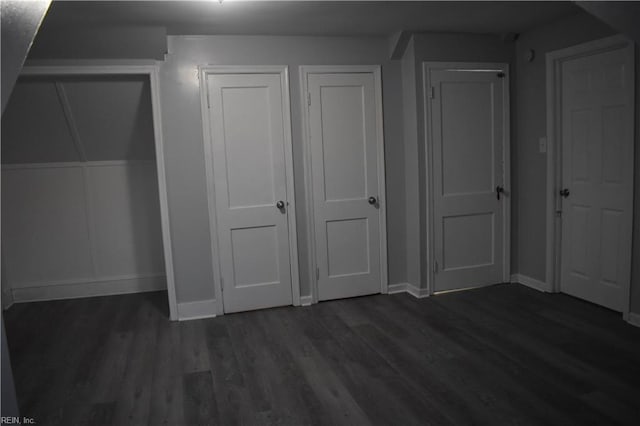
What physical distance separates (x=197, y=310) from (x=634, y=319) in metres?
3.18

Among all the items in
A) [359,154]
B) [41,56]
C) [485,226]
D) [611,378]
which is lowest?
[611,378]

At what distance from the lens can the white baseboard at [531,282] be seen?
4.25 metres

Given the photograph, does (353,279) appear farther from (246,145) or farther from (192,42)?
(192,42)

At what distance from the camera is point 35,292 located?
4.64 m

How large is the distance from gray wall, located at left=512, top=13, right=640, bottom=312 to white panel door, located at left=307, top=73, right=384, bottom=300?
1302 mm

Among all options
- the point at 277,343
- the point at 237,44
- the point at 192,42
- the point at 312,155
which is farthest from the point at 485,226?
the point at 192,42

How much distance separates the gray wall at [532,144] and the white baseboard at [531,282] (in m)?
0.04

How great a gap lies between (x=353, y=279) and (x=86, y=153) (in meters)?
2.65

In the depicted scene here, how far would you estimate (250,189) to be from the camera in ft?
13.2

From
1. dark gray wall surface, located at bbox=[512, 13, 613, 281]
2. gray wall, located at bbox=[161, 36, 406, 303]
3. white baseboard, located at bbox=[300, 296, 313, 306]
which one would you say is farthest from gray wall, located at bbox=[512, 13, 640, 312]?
white baseboard, located at bbox=[300, 296, 313, 306]

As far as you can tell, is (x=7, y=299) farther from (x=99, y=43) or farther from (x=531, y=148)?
(x=531, y=148)

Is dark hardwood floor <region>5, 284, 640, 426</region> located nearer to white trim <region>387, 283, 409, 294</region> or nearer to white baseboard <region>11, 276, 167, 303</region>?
white trim <region>387, 283, 409, 294</region>

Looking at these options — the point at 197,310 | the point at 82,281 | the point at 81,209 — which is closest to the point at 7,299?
the point at 82,281

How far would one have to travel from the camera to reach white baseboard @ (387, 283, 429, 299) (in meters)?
4.30
